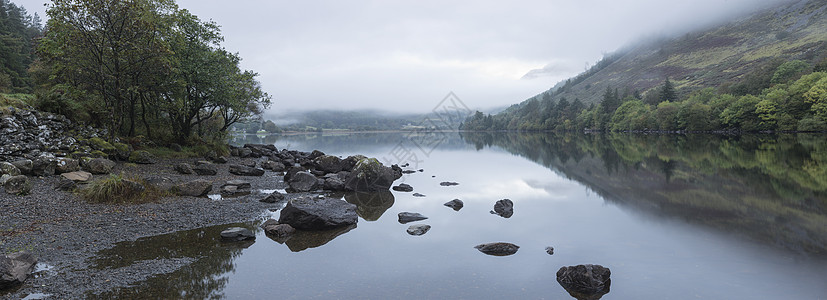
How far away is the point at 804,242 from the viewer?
11.4 meters

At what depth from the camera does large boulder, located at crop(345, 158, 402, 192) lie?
2139cm

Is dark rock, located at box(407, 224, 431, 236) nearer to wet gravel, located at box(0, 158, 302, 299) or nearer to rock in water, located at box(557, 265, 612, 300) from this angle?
rock in water, located at box(557, 265, 612, 300)

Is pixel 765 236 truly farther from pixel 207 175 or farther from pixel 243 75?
pixel 243 75

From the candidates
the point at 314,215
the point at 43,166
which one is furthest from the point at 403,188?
the point at 43,166

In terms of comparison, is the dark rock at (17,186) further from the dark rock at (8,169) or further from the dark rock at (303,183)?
the dark rock at (303,183)

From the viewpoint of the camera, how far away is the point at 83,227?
11492mm

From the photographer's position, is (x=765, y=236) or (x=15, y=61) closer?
(x=765, y=236)

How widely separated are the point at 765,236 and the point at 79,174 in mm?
27872

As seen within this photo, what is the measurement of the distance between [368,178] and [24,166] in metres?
15.8

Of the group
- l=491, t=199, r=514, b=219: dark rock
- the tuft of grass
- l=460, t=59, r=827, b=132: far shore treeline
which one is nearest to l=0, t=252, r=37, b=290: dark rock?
the tuft of grass

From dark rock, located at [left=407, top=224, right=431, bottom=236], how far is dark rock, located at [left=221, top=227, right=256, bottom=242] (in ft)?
16.8

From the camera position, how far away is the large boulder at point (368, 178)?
70.2ft

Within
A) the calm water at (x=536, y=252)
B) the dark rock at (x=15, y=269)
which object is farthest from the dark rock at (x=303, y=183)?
the dark rock at (x=15, y=269)

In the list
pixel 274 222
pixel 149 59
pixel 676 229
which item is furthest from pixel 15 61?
pixel 676 229
